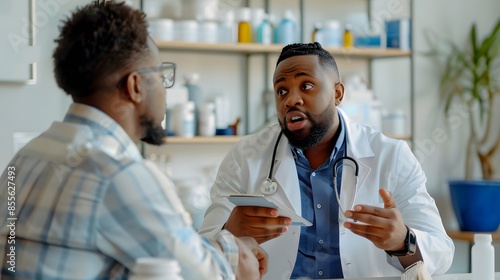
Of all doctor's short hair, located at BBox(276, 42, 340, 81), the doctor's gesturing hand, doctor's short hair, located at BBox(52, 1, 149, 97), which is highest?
doctor's short hair, located at BBox(276, 42, 340, 81)

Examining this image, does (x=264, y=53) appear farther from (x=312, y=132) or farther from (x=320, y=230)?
(x=320, y=230)

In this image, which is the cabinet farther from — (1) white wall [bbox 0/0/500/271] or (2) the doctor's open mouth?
(2) the doctor's open mouth

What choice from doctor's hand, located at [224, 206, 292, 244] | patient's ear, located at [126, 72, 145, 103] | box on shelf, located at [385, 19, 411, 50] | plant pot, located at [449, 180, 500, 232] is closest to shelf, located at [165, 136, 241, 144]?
box on shelf, located at [385, 19, 411, 50]

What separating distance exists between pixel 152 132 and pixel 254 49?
2.20 meters

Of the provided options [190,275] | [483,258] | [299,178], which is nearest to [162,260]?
[190,275]

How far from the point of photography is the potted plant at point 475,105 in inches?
153

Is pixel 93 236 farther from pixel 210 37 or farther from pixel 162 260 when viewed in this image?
pixel 210 37

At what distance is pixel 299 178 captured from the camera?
7.40 feet

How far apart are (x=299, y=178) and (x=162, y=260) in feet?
3.89

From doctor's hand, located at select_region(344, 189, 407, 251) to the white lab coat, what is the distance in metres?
0.15

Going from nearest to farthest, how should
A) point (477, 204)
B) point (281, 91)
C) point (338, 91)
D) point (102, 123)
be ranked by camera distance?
point (102, 123), point (281, 91), point (338, 91), point (477, 204)

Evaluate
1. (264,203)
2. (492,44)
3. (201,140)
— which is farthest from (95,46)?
(492,44)

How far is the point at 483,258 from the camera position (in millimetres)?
1766

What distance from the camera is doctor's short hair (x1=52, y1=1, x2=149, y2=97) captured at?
1274 millimetres
